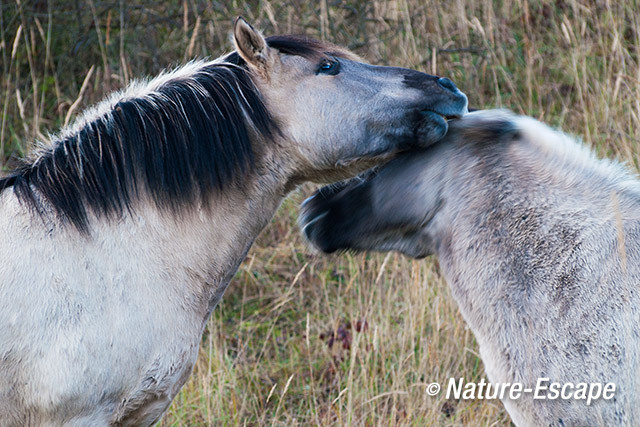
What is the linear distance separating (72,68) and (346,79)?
14.0 feet

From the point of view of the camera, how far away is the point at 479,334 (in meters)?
2.58

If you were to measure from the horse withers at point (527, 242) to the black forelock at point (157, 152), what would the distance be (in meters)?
0.48

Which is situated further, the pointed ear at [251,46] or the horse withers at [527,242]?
the pointed ear at [251,46]

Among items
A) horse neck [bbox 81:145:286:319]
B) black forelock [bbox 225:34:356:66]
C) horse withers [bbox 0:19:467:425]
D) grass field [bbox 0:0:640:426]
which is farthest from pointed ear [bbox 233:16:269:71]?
grass field [bbox 0:0:640:426]

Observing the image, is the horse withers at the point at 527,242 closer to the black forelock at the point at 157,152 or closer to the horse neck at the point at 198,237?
the horse neck at the point at 198,237

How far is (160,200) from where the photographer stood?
9.04 feet

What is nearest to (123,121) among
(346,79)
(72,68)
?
(346,79)

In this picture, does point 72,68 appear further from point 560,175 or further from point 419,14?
point 560,175

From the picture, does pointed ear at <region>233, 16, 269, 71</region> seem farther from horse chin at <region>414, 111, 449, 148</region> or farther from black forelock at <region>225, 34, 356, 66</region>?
horse chin at <region>414, 111, 449, 148</region>

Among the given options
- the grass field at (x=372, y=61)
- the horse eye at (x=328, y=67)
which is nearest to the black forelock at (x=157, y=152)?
the horse eye at (x=328, y=67)

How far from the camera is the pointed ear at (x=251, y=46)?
2.84 metres

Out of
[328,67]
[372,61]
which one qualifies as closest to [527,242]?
[328,67]

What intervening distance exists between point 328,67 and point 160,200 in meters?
0.87

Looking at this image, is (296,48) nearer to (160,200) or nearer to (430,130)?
(430,130)
